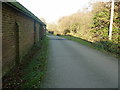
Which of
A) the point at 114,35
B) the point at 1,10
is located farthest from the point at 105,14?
the point at 1,10

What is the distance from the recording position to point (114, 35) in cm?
1453

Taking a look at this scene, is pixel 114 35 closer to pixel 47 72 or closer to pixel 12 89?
pixel 47 72

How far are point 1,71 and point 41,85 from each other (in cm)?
162

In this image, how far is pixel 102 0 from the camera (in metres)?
16.4

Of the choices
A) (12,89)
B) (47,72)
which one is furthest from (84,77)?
(12,89)

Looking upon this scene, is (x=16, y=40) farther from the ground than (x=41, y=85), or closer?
farther from the ground

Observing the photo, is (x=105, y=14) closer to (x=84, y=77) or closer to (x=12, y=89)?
(x=84, y=77)

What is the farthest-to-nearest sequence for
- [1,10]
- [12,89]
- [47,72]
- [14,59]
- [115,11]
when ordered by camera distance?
[115,11]
[14,59]
[47,72]
[1,10]
[12,89]

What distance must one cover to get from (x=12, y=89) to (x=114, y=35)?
1269 centimetres

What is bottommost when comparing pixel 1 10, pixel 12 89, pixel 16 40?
pixel 12 89

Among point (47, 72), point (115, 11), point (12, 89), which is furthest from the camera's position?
point (115, 11)

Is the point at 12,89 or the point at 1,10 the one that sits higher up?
the point at 1,10

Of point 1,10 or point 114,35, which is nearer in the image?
point 1,10

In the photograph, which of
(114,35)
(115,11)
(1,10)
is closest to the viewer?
(1,10)
